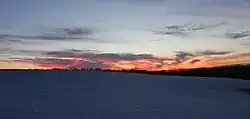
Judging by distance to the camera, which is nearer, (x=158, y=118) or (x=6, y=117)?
(x=6, y=117)

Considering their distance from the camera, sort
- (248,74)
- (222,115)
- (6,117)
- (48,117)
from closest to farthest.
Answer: (6,117) → (48,117) → (222,115) → (248,74)

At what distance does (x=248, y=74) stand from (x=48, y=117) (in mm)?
154276

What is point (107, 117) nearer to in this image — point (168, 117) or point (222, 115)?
point (168, 117)

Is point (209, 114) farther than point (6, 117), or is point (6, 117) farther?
point (209, 114)

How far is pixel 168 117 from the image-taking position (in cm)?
5203

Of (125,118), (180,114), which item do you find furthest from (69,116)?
(180,114)

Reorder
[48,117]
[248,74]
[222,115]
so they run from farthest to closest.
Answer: [248,74], [222,115], [48,117]

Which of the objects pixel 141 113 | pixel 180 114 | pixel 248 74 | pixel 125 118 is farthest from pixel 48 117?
pixel 248 74

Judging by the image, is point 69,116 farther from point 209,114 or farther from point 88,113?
point 209,114

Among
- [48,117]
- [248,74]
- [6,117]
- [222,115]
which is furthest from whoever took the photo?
[248,74]

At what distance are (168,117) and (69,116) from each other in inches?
458

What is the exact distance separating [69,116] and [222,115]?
1919 centimetres

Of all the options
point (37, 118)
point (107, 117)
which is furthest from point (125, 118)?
point (37, 118)

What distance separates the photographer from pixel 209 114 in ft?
187
